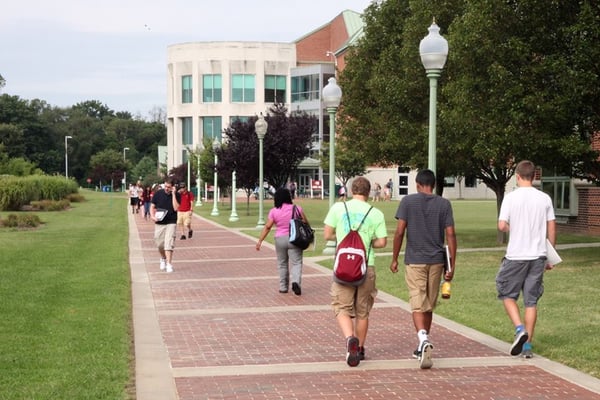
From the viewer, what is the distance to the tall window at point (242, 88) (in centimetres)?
8488

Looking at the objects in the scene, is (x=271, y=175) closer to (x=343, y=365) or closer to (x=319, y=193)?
(x=343, y=365)

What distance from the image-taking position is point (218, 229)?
102 ft

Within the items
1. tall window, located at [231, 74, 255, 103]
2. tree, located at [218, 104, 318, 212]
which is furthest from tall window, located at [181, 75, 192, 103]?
tree, located at [218, 104, 318, 212]

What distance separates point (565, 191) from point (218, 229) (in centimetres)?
1241

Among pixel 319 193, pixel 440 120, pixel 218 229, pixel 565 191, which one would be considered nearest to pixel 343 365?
pixel 440 120

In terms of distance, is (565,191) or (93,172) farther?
(93,172)

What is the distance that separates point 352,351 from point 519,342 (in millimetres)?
1632

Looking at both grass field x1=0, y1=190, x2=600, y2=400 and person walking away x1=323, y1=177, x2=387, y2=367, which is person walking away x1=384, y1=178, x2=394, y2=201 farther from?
person walking away x1=323, y1=177, x2=387, y2=367

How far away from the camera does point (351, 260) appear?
7.45 m

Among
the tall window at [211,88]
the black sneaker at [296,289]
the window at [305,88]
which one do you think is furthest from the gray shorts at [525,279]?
the tall window at [211,88]

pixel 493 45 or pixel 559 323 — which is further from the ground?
pixel 493 45

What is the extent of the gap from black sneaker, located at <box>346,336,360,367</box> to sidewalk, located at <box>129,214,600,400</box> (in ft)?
0.24

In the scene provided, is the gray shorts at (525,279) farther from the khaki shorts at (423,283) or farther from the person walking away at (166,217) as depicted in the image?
the person walking away at (166,217)

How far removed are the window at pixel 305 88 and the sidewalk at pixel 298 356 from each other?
6923 cm
